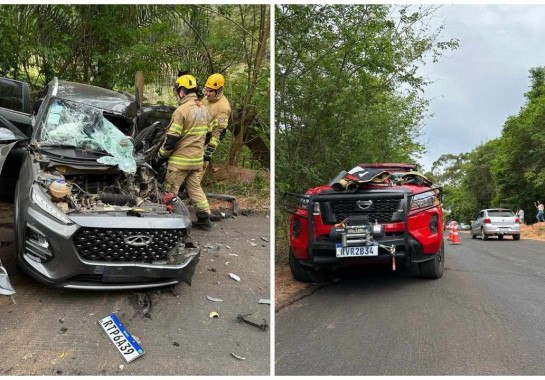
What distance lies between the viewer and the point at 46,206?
4113 mm

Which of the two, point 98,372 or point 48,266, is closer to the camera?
point 98,372

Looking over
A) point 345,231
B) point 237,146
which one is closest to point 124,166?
point 345,231

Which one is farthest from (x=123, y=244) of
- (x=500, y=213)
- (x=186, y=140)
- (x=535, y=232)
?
(x=535, y=232)

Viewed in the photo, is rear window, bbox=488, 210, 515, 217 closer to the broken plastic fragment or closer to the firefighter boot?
the firefighter boot

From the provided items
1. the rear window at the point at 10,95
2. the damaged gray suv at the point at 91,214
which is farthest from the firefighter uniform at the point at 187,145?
the rear window at the point at 10,95

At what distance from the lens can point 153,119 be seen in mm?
7793

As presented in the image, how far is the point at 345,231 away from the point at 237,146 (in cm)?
496

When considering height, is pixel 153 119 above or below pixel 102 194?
above

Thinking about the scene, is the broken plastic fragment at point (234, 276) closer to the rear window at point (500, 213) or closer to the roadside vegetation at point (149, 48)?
the roadside vegetation at point (149, 48)

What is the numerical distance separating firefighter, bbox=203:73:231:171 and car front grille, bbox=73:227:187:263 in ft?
8.76

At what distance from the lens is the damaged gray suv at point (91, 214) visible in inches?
159

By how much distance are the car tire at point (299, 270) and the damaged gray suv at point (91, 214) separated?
51.7 inches

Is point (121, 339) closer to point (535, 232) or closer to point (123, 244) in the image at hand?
point (123, 244)

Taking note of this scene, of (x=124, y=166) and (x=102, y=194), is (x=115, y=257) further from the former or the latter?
(x=124, y=166)
